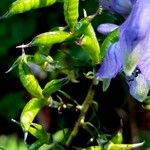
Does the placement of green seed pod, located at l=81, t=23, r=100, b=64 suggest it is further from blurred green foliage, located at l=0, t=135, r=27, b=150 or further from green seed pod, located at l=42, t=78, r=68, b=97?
blurred green foliage, located at l=0, t=135, r=27, b=150

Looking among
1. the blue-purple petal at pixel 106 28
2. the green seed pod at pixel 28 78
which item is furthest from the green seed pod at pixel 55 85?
the blue-purple petal at pixel 106 28

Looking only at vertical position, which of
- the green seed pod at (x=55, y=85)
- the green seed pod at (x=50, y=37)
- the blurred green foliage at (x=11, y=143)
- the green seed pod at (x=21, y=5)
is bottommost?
the blurred green foliage at (x=11, y=143)

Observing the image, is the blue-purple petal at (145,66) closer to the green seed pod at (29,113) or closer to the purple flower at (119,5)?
the purple flower at (119,5)

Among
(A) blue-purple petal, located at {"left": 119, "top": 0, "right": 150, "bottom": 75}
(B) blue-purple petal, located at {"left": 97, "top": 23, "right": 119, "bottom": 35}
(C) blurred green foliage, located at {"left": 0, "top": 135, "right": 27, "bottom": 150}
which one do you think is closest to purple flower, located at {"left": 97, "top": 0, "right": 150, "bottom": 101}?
(A) blue-purple petal, located at {"left": 119, "top": 0, "right": 150, "bottom": 75}

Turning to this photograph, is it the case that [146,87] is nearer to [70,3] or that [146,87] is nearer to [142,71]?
[142,71]

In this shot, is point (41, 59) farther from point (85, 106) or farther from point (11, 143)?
point (11, 143)

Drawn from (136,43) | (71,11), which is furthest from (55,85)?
(136,43)

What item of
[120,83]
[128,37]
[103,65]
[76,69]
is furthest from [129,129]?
[128,37]
